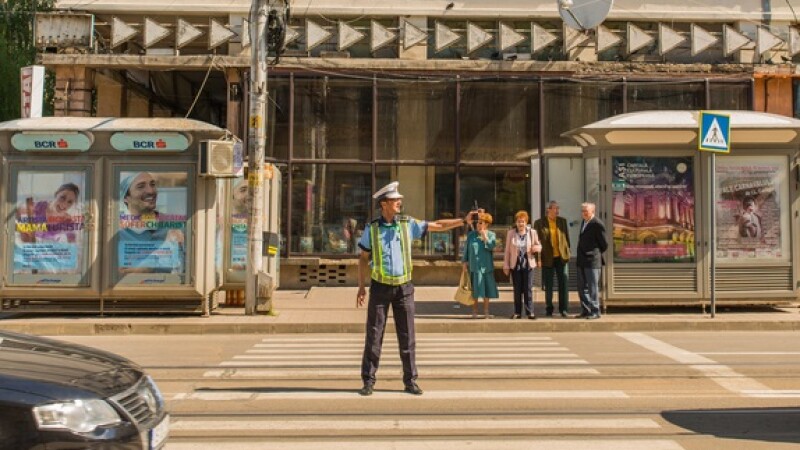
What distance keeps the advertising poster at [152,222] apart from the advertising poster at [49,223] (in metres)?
0.68

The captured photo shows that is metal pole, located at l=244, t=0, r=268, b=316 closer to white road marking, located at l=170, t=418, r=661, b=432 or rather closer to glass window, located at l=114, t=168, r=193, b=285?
glass window, located at l=114, t=168, r=193, b=285

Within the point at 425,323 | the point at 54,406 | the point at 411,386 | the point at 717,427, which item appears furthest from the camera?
the point at 425,323

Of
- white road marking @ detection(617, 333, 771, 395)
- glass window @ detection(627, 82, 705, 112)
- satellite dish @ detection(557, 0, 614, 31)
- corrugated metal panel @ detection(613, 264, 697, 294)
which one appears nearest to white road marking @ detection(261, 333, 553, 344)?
white road marking @ detection(617, 333, 771, 395)

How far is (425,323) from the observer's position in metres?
12.9

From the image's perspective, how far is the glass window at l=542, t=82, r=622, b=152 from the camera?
19609 millimetres

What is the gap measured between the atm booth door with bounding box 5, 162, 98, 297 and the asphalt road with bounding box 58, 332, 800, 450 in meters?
2.20

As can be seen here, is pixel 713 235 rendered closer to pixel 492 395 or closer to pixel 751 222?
pixel 751 222

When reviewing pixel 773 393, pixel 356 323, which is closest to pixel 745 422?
pixel 773 393

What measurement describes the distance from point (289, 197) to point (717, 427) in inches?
552

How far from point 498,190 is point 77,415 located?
1619 cm

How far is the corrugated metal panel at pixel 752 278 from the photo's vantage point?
1382cm

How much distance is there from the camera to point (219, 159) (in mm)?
13062

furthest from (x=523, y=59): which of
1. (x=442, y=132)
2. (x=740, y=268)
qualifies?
(x=740, y=268)

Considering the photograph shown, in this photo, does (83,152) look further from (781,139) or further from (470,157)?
(781,139)
